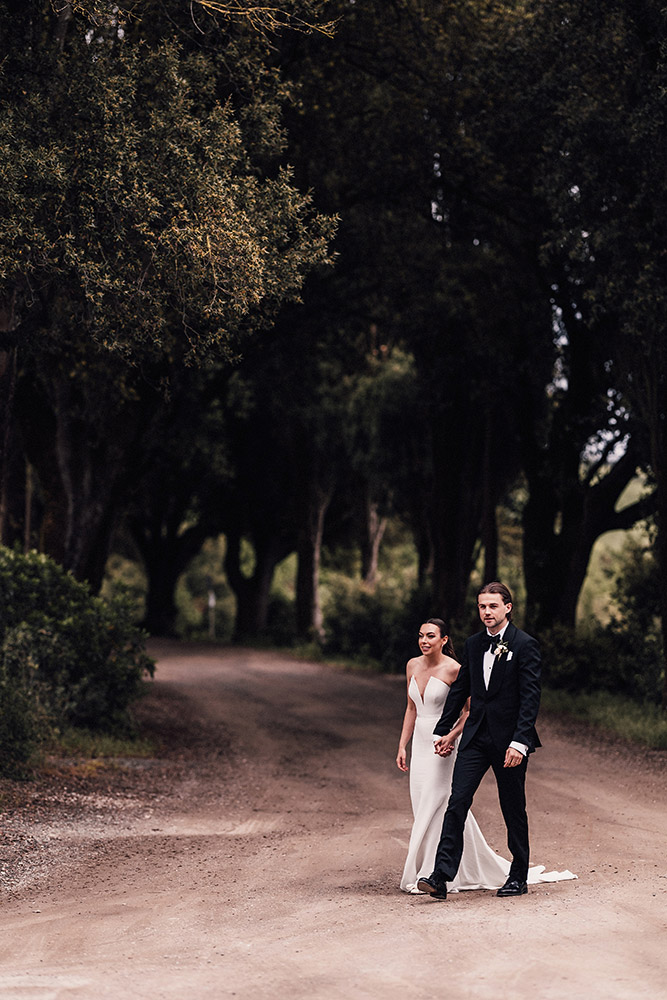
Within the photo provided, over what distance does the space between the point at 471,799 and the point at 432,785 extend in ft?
1.58

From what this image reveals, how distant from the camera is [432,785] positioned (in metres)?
7.31

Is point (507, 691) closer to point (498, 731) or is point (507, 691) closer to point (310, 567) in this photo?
point (498, 731)

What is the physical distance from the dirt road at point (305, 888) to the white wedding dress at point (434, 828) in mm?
193

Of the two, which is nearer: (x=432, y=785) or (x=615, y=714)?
(x=432, y=785)

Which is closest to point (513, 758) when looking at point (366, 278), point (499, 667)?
point (499, 667)

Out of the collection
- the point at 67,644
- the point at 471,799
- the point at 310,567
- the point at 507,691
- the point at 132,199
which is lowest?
the point at 471,799

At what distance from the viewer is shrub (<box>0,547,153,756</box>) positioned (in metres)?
13.1

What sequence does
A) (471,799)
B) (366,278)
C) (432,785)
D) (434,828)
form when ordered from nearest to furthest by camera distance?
(471,799)
(434,828)
(432,785)
(366,278)

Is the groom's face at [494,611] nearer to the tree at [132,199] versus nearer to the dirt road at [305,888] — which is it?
the dirt road at [305,888]

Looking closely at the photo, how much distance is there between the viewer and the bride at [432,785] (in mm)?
7164

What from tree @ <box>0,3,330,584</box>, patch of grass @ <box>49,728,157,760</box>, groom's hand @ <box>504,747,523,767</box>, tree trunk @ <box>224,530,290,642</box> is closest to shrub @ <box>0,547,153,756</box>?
patch of grass @ <box>49,728,157,760</box>

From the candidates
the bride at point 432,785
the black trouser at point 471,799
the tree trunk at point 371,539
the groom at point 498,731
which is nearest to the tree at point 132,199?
the bride at point 432,785

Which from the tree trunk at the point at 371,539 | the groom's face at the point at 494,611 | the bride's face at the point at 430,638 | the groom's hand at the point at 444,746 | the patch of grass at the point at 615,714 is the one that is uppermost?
the tree trunk at the point at 371,539

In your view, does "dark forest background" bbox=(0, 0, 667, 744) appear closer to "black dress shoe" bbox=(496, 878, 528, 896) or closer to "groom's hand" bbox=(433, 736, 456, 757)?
"groom's hand" bbox=(433, 736, 456, 757)
